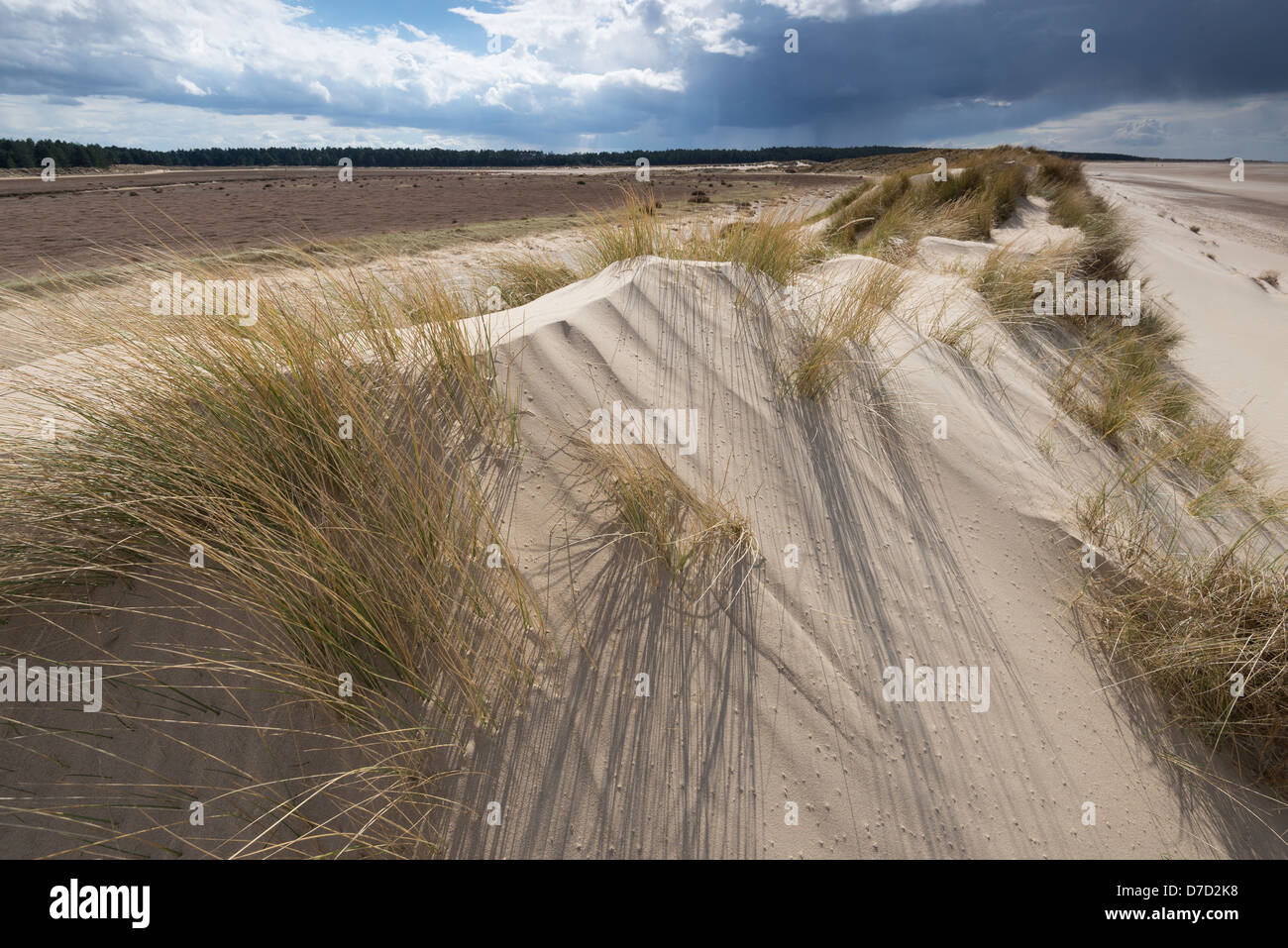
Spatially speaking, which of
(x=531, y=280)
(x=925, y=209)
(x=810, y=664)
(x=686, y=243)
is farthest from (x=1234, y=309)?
(x=810, y=664)

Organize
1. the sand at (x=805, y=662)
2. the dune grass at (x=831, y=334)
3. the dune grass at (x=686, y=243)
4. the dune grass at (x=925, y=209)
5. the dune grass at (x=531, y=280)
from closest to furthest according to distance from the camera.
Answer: the sand at (x=805, y=662) < the dune grass at (x=831, y=334) < the dune grass at (x=686, y=243) < the dune grass at (x=531, y=280) < the dune grass at (x=925, y=209)

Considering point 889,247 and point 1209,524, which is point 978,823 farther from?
point 889,247

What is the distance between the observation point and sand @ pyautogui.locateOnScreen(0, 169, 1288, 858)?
1558mm

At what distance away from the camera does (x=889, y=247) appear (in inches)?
280

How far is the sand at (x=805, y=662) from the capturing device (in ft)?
5.11

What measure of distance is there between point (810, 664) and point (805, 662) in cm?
2

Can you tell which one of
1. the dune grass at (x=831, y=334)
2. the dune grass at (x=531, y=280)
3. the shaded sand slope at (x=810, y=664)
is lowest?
the shaded sand slope at (x=810, y=664)

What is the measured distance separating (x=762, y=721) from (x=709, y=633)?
12.4 inches

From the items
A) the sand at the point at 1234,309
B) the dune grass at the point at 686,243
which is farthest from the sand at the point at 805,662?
the sand at the point at 1234,309

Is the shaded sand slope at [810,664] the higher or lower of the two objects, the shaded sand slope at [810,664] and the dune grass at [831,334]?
the lower

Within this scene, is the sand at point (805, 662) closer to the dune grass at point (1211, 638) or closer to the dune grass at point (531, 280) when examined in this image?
the dune grass at point (1211, 638)

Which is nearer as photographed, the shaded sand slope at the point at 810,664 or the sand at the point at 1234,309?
the shaded sand slope at the point at 810,664
